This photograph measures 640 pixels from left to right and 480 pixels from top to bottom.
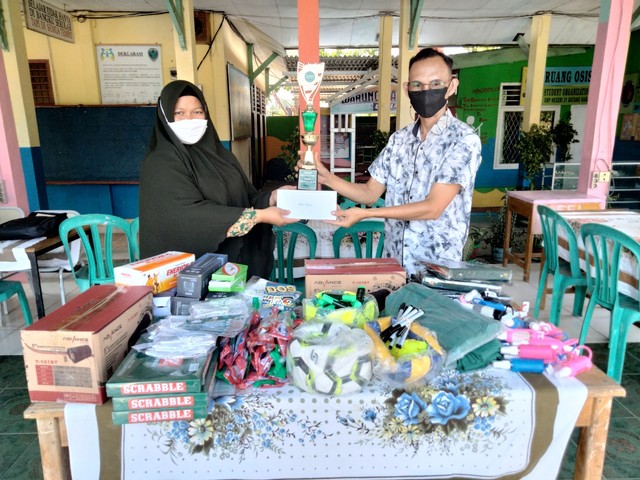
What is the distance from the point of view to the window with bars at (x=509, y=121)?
923 cm

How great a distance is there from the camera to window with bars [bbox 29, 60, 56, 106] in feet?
21.9

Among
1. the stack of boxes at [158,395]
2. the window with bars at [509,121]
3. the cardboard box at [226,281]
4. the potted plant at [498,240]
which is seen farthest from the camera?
the window with bars at [509,121]

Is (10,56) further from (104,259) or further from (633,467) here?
(633,467)

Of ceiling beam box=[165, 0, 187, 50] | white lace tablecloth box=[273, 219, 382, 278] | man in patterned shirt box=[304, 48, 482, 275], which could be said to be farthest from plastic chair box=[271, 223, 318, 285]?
ceiling beam box=[165, 0, 187, 50]

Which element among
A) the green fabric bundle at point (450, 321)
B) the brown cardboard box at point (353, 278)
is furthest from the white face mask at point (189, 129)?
the green fabric bundle at point (450, 321)

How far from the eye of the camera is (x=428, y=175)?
6.68 feet

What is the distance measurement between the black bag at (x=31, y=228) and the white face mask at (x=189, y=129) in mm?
1972

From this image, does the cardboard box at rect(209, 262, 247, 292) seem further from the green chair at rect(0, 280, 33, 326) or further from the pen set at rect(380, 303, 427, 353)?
the green chair at rect(0, 280, 33, 326)

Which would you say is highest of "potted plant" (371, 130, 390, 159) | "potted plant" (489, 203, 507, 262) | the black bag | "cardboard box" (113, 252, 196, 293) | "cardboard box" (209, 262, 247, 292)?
"potted plant" (371, 130, 390, 159)

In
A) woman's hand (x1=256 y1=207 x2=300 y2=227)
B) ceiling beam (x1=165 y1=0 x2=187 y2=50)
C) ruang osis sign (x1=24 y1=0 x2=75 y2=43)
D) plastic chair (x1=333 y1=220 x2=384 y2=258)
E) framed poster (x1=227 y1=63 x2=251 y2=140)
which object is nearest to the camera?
woman's hand (x1=256 y1=207 x2=300 y2=227)

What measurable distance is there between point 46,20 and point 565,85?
930 cm

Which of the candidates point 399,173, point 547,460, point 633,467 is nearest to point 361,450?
point 547,460

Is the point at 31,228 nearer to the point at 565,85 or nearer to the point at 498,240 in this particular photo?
the point at 498,240

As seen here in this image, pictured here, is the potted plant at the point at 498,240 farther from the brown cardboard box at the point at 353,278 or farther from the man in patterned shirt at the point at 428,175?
the brown cardboard box at the point at 353,278
